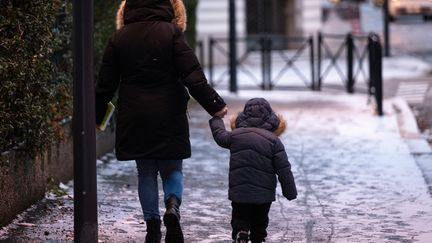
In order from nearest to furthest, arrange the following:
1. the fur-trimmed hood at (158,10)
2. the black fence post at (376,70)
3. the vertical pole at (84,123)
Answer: the vertical pole at (84,123)
the fur-trimmed hood at (158,10)
the black fence post at (376,70)

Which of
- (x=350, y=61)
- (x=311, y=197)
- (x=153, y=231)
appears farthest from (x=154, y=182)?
(x=350, y=61)

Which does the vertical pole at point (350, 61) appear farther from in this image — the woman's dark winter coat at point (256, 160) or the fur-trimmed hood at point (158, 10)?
the woman's dark winter coat at point (256, 160)

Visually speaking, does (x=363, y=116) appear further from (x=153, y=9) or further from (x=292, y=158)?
(x=153, y=9)

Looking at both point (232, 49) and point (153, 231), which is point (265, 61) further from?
point (153, 231)

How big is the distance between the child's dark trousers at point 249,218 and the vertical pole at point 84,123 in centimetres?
91

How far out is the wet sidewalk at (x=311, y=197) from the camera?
7.28 m

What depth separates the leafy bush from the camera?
22.4ft

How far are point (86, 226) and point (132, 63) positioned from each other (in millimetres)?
1109

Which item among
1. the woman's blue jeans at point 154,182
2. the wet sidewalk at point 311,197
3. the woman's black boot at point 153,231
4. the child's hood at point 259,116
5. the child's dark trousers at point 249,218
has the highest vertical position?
the child's hood at point 259,116

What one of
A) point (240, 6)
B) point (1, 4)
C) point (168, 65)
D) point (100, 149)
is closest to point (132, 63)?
point (168, 65)

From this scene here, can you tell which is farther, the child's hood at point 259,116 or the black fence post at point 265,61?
the black fence post at point 265,61

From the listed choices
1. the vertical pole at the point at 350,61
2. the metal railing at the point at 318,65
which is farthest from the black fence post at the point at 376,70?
the vertical pole at the point at 350,61

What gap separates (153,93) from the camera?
6.45m

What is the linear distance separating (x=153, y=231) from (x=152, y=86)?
0.98 metres
